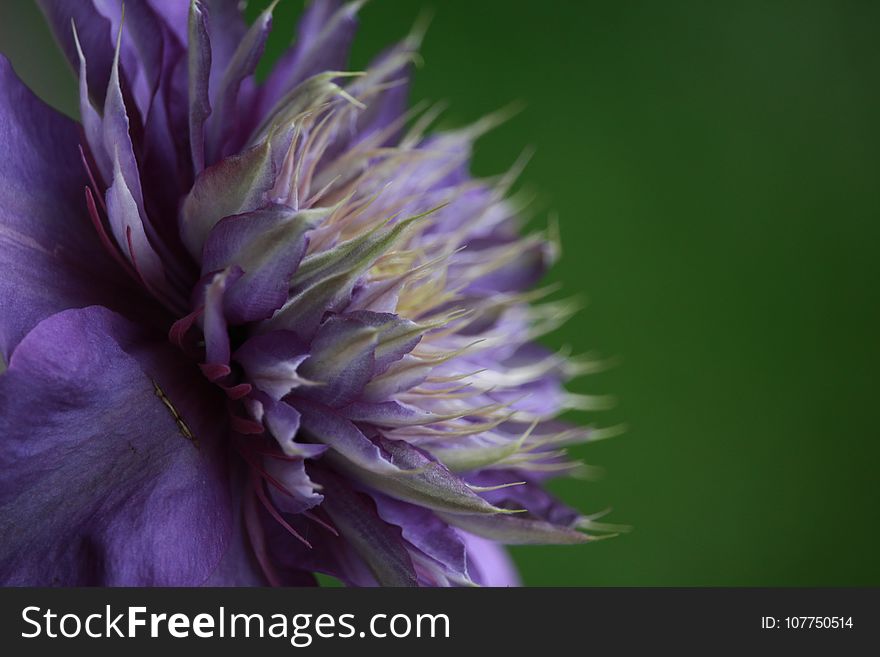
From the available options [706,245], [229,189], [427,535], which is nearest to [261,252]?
[229,189]

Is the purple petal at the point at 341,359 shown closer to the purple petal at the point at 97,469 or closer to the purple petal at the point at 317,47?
the purple petal at the point at 97,469

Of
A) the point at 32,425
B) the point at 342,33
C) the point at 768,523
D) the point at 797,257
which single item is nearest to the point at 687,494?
the point at 768,523

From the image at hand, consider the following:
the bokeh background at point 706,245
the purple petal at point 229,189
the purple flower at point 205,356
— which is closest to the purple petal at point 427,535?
the purple flower at point 205,356

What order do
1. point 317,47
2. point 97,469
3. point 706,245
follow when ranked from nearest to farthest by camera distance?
point 97,469 < point 317,47 < point 706,245

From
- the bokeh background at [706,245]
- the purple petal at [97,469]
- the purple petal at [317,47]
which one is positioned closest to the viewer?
the purple petal at [97,469]

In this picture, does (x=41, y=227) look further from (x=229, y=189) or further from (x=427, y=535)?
(x=427, y=535)

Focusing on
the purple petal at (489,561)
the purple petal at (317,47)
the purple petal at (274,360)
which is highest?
the purple petal at (317,47)

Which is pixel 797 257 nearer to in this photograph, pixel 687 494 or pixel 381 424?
pixel 687 494

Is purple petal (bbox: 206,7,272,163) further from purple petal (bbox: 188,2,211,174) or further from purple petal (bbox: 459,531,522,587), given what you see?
purple petal (bbox: 459,531,522,587)
